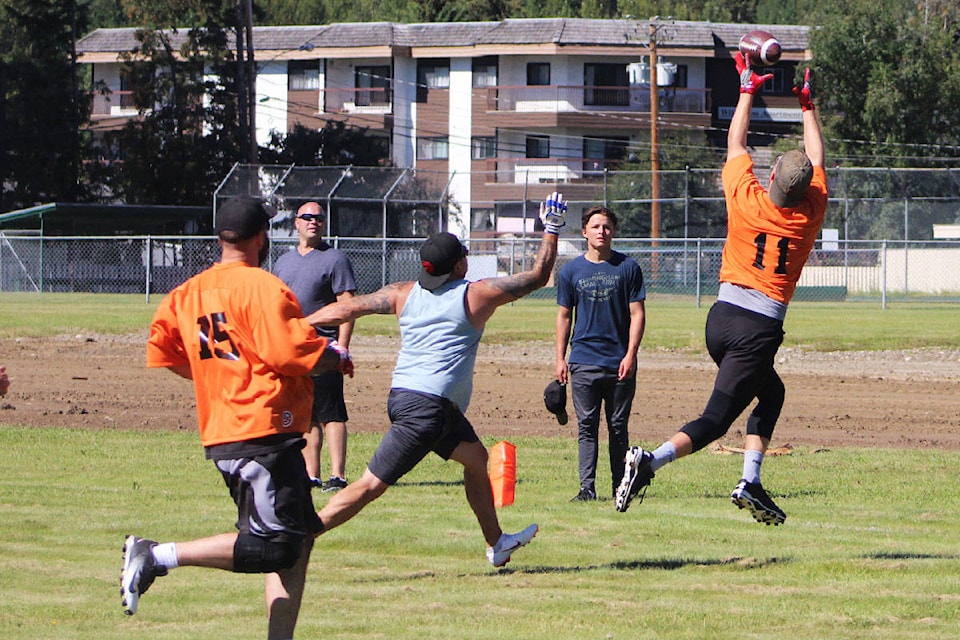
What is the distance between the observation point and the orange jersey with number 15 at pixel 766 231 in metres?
7.51

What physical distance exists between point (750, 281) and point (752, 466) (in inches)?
42.9

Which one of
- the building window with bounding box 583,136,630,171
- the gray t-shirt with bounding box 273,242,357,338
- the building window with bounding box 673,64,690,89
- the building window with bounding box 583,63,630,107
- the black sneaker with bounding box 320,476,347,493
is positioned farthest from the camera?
the building window with bounding box 673,64,690,89

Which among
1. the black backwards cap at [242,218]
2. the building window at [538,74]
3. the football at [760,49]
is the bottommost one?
the black backwards cap at [242,218]

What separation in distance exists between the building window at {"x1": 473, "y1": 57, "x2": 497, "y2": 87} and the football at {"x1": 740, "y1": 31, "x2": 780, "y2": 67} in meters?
51.1

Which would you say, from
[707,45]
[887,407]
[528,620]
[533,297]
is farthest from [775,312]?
[707,45]

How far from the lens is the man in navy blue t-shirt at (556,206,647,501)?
9617 millimetres

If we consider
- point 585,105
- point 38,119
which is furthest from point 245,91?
point 585,105

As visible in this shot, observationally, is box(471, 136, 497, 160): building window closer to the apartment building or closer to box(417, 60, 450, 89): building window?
the apartment building

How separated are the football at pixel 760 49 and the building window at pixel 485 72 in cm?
5109

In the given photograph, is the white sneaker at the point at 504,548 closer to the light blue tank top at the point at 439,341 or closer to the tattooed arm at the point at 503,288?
the light blue tank top at the point at 439,341

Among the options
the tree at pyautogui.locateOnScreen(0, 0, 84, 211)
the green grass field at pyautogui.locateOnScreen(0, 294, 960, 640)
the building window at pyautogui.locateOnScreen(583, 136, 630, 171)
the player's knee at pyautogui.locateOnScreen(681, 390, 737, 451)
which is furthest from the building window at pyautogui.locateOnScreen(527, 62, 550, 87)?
the player's knee at pyautogui.locateOnScreen(681, 390, 737, 451)

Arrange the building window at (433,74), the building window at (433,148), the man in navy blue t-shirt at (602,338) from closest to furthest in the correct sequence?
the man in navy blue t-shirt at (602,338) < the building window at (433,74) < the building window at (433,148)

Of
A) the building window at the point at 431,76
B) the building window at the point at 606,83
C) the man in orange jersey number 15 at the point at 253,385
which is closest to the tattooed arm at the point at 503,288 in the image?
the man in orange jersey number 15 at the point at 253,385

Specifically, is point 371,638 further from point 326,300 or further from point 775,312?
point 326,300
